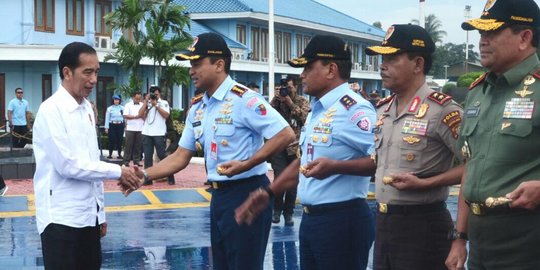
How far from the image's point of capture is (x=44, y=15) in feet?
105

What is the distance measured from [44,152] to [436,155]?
2.35 meters

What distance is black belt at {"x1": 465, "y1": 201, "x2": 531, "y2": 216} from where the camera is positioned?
3744 mm

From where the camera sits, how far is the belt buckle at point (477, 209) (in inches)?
153

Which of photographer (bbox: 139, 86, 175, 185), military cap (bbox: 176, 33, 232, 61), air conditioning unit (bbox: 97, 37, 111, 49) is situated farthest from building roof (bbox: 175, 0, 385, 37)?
military cap (bbox: 176, 33, 232, 61)

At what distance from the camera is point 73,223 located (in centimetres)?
507

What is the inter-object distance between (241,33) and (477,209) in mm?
38770

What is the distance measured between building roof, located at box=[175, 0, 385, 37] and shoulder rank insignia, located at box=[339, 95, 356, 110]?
32229 millimetres

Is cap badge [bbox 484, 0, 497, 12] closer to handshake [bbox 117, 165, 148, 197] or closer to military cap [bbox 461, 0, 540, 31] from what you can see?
military cap [bbox 461, 0, 540, 31]

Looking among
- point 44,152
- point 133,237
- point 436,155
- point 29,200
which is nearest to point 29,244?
point 133,237

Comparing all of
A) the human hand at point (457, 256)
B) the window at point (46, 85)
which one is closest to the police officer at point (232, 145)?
the human hand at point (457, 256)

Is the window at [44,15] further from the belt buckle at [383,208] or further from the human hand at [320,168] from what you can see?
the belt buckle at [383,208]

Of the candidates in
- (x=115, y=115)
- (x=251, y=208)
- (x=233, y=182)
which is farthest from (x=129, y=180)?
(x=115, y=115)

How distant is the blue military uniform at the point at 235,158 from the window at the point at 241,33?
36437 millimetres

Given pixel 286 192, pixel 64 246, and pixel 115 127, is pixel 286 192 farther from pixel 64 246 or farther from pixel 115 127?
pixel 115 127
